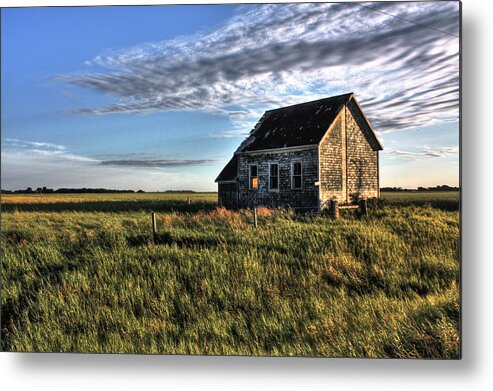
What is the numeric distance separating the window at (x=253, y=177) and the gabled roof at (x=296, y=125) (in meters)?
0.49

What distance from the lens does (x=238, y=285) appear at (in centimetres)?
438

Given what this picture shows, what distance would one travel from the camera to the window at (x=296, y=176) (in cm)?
841

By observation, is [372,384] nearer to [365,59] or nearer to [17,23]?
[365,59]

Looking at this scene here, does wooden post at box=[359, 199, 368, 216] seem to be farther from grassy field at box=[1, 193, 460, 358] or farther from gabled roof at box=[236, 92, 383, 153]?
gabled roof at box=[236, 92, 383, 153]

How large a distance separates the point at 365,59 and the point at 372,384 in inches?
130

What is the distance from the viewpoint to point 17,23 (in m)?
4.71

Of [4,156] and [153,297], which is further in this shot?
[4,156]

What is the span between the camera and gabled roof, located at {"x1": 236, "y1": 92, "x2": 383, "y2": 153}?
5.11m

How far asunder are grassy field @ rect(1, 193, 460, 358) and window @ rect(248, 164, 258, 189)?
3474 millimetres

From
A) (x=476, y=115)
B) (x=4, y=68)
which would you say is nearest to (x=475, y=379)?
(x=476, y=115)

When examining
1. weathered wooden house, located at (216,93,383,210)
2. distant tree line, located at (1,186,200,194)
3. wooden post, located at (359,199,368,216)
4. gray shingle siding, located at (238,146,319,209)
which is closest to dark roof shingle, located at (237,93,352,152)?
weathered wooden house, located at (216,93,383,210)

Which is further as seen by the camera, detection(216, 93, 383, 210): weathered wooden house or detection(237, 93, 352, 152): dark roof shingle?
detection(216, 93, 383, 210): weathered wooden house

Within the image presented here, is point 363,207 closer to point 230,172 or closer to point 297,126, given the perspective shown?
point 230,172

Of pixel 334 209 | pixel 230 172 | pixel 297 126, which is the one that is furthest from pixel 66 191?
pixel 297 126
